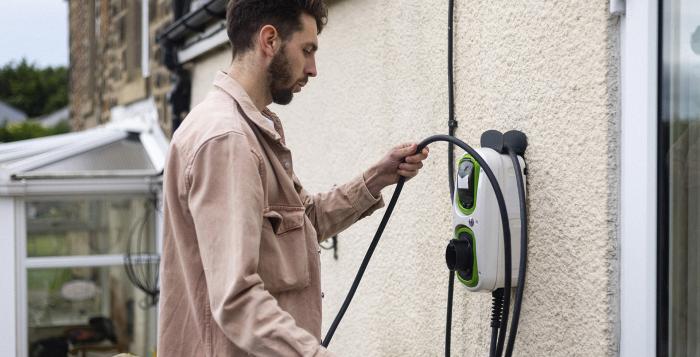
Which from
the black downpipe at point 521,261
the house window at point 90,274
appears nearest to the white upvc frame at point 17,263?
the house window at point 90,274

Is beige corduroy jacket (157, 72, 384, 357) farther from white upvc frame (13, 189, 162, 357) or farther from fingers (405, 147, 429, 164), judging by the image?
white upvc frame (13, 189, 162, 357)

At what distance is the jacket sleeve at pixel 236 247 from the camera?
5.90 feet

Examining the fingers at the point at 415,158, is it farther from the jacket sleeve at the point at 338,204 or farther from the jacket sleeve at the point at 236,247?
the jacket sleeve at the point at 236,247

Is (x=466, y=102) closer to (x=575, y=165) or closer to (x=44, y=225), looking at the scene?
(x=575, y=165)

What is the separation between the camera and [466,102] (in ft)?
8.94

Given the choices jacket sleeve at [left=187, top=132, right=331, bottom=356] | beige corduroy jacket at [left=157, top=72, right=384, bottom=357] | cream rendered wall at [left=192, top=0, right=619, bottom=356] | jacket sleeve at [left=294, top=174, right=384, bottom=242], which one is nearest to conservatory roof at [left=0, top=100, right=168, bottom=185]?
cream rendered wall at [left=192, top=0, right=619, bottom=356]

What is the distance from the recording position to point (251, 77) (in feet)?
7.29

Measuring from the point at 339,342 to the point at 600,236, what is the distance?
197cm

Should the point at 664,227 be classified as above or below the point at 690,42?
below

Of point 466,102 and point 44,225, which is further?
point 44,225

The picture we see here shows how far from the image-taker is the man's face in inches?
87.4

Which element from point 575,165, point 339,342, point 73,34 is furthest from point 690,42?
point 73,34

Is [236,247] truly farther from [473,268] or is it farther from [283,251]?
[473,268]

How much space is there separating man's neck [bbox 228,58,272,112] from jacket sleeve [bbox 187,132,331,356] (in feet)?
1.04
